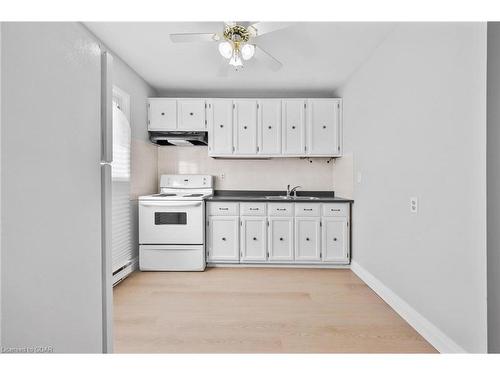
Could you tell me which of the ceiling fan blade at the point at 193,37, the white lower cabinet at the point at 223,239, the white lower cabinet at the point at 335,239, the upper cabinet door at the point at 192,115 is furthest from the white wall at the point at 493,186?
the upper cabinet door at the point at 192,115

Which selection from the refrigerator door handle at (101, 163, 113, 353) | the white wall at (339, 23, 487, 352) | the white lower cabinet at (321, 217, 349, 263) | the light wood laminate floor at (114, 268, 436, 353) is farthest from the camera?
the white lower cabinet at (321, 217, 349, 263)

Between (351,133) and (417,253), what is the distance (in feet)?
6.09

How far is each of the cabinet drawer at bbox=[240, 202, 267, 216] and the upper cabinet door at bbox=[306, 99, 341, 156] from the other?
1.12 m

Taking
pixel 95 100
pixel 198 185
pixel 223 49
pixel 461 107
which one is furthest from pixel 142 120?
pixel 461 107

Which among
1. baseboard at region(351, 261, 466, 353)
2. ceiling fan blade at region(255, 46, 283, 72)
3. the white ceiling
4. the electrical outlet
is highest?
the white ceiling

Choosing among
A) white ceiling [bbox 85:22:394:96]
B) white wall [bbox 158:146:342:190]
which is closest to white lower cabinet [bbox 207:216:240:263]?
white wall [bbox 158:146:342:190]

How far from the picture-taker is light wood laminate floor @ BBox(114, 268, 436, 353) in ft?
6.04

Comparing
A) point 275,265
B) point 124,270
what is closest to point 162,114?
point 124,270

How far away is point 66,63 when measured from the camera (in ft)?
2.27

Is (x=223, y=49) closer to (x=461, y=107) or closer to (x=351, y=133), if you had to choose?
(x=461, y=107)

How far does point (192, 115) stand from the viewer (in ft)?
12.9

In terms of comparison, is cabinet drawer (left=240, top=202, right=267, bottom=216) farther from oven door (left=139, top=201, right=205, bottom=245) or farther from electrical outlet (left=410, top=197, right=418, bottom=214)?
electrical outlet (left=410, top=197, right=418, bottom=214)

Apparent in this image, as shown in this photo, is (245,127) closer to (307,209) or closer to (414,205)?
(307,209)

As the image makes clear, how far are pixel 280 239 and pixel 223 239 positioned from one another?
0.73 meters
